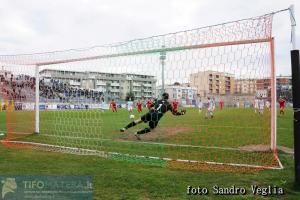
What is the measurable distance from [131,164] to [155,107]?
2945mm

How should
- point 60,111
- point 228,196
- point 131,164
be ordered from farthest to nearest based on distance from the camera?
point 60,111
point 131,164
point 228,196

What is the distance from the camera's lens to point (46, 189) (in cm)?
616

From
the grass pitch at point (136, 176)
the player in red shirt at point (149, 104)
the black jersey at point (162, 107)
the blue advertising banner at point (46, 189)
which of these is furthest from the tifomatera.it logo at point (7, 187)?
the player in red shirt at point (149, 104)

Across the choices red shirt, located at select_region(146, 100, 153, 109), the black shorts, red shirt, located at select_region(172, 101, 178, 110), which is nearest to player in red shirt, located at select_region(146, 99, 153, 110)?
red shirt, located at select_region(146, 100, 153, 109)

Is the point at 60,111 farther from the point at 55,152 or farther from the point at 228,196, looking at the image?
the point at 228,196

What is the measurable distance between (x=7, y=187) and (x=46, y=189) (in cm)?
62

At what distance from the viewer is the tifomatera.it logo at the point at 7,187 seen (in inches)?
235

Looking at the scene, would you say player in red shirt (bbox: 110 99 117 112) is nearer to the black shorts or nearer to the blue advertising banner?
the black shorts

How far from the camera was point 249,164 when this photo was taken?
9094 millimetres

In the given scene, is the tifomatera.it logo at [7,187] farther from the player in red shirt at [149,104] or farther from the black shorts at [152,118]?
the black shorts at [152,118]

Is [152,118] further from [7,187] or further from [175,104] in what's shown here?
[7,187]

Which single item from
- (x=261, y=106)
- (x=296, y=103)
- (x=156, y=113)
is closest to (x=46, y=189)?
(x=296, y=103)

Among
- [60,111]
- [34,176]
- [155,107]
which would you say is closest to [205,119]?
[60,111]

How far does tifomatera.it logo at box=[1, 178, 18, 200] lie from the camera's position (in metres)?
5.97
